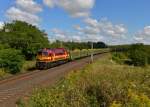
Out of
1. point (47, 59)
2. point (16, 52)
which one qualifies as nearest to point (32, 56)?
point (47, 59)

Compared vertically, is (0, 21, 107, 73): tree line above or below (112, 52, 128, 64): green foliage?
above

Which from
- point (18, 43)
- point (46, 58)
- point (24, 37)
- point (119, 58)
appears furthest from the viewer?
point (119, 58)

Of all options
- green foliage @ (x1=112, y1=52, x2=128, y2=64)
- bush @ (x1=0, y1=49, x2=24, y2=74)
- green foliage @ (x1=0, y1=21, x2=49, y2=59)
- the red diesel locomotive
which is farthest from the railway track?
green foliage @ (x1=112, y1=52, x2=128, y2=64)

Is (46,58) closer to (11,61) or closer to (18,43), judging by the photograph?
(11,61)

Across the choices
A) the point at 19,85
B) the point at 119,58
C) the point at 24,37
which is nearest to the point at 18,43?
the point at 24,37

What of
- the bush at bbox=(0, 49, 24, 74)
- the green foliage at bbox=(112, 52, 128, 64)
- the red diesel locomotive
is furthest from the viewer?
the green foliage at bbox=(112, 52, 128, 64)

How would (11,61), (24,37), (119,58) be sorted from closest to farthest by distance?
(11,61) → (24,37) → (119,58)

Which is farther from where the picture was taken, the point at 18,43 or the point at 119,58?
the point at 119,58

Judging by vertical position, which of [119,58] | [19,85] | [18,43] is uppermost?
[18,43]

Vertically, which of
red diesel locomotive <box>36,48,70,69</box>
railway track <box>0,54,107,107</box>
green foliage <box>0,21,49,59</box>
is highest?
green foliage <box>0,21,49,59</box>

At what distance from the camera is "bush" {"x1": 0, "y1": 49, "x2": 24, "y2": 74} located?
39.8m

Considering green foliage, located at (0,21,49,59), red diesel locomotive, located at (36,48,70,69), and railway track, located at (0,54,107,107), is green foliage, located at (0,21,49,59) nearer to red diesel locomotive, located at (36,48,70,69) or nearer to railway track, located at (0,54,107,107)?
red diesel locomotive, located at (36,48,70,69)

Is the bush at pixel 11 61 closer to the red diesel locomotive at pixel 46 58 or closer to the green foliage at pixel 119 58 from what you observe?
the red diesel locomotive at pixel 46 58

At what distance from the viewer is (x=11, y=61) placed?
40594mm
